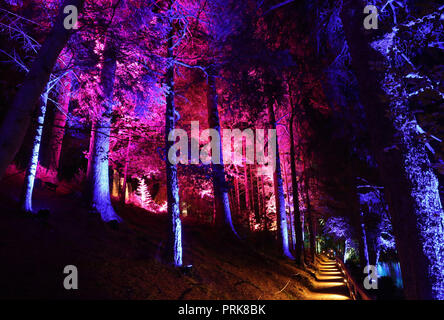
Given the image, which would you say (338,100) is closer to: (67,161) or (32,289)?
(32,289)

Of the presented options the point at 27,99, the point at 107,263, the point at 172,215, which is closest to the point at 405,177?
the point at 172,215

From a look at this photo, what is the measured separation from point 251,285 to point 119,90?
7.28 metres

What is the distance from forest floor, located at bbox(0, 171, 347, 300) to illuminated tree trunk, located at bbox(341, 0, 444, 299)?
4584 mm

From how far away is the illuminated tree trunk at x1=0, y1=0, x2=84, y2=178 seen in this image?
12.6 ft

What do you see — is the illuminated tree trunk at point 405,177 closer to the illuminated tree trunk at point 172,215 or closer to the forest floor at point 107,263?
the forest floor at point 107,263

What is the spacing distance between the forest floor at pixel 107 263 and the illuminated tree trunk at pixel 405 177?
180 inches

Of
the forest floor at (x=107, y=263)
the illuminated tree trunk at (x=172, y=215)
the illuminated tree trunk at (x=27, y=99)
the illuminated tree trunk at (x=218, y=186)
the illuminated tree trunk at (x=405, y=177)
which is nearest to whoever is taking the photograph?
the illuminated tree trunk at (x=27, y=99)

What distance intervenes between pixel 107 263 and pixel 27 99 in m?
4.23

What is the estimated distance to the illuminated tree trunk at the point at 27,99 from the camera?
3.84 m

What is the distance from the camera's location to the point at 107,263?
6438 millimetres

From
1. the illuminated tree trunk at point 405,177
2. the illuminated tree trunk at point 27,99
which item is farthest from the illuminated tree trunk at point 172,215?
the illuminated tree trunk at point 405,177

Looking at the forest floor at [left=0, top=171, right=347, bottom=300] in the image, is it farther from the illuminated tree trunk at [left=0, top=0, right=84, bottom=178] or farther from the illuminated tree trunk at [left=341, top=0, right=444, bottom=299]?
the illuminated tree trunk at [left=341, top=0, right=444, bottom=299]
